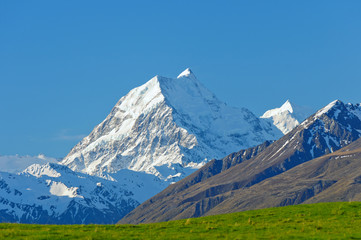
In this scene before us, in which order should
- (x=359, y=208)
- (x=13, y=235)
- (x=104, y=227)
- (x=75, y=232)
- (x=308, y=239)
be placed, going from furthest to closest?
(x=359, y=208)
(x=104, y=227)
(x=75, y=232)
(x=13, y=235)
(x=308, y=239)

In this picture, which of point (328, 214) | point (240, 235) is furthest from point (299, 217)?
point (240, 235)

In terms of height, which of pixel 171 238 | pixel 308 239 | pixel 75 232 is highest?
pixel 75 232

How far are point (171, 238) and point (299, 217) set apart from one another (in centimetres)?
1802

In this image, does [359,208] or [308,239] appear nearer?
[308,239]

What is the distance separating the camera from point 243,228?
60.9 meters

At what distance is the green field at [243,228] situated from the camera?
5547 cm

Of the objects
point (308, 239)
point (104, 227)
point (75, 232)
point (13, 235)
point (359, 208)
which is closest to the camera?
point (308, 239)

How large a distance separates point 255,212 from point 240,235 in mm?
18685

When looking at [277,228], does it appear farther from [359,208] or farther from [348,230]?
[359,208]

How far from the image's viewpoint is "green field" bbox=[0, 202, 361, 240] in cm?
5547

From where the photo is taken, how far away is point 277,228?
197 feet

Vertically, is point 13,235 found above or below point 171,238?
above

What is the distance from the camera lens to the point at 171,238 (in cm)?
5453

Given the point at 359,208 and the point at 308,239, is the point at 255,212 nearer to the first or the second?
the point at 359,208
